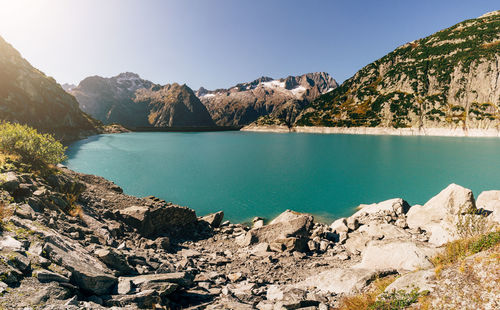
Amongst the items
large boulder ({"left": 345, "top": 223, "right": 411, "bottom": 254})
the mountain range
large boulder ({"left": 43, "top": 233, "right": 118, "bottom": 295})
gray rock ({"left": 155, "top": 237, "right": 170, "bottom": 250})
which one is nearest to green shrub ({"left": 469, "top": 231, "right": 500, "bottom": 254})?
large boulder ({"left": 345, "top": 223, "right": 411, "bottom": 254})

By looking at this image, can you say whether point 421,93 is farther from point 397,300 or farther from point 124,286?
point 124,286

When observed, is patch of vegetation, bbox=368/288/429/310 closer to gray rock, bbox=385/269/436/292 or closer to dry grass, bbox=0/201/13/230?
gray rock, bbox=385/269/436/292

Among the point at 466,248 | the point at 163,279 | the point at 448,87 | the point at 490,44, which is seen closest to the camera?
the point at 466,248

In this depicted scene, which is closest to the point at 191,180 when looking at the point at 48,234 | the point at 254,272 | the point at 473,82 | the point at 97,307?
the point at 254,272

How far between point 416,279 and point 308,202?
76.1 feet

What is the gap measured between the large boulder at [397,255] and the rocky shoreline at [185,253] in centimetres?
6

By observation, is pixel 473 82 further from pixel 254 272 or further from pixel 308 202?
pixel 254 272

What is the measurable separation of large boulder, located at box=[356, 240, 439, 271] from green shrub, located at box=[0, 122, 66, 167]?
21647 millimetres

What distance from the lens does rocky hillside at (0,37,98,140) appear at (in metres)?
83.1

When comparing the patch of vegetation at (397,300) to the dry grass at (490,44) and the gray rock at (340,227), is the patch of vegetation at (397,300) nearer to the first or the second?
the gray rock at (340,227)

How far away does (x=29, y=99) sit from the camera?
93.1 m

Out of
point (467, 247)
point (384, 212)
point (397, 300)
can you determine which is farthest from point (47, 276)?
point (384, 212)

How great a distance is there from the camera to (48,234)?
7723 mm

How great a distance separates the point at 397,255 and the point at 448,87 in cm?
20550
